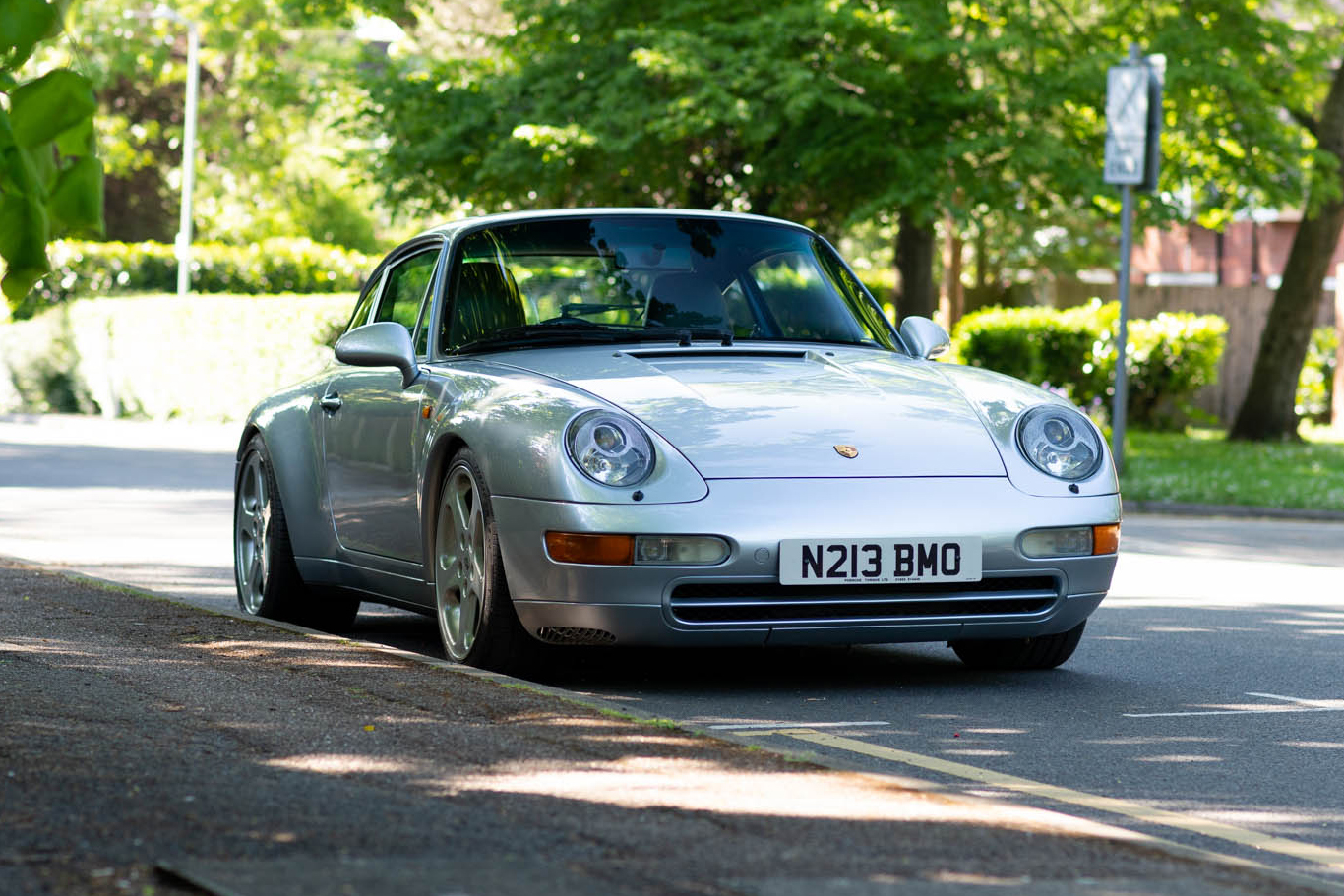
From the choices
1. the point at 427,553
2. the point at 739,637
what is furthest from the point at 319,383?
the point at 739,637

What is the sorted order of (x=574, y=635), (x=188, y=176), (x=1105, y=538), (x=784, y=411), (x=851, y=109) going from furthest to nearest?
1. (x=188, y=176)
2. (x=851, y=109)
3. (x=1105, y=538)
4. (x=784, y=411)
5. (x=574, y=635)

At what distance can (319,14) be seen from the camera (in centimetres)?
2955

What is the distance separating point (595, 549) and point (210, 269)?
3224 cm

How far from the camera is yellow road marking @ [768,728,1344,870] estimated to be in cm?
434

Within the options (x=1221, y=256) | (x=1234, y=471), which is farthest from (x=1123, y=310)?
(x=1221, y=256)

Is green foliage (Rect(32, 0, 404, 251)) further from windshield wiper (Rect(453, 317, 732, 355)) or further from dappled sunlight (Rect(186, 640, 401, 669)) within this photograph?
dappled sunlight (Rect(186, 640, 401, 669))

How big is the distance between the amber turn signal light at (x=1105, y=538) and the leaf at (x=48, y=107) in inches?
152

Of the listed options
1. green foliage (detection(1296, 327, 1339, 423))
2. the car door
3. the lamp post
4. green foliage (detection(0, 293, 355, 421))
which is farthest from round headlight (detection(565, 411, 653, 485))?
the lamp post

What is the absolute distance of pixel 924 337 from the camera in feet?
24.6

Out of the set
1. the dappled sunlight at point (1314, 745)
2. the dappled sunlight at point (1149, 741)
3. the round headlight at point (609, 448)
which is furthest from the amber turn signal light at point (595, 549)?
the dappled sunlight at point (1314, 745)

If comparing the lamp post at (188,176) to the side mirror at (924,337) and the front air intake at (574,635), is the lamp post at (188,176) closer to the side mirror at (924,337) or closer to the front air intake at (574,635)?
the side mirror at (924,337)

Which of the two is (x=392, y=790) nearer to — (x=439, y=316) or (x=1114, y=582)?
(x=439, y=316)

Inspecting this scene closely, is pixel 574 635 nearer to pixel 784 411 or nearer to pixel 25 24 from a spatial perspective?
pixel 784 411

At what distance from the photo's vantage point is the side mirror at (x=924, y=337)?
293 inches
